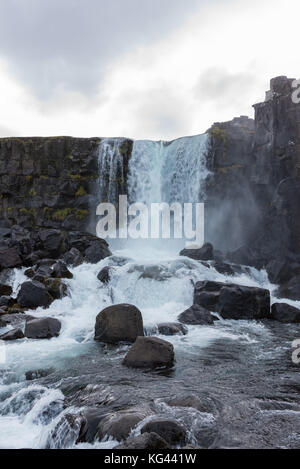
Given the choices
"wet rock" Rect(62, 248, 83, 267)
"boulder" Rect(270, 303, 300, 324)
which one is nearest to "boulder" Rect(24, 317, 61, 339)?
"boulder" Rect(270, 303, 300, 324)

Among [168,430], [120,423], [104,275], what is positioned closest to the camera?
[168,430]

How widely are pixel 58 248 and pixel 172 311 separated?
12390 millimetres

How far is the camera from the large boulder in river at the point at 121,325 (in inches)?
549

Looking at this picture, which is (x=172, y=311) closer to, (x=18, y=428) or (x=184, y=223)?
(x=18, y=428)

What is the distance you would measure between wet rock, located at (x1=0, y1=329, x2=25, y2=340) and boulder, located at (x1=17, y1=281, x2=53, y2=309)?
4123 mm

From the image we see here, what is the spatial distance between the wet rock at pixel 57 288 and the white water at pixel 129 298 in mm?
339

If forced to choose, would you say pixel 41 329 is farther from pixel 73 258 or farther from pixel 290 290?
pixel 290 290

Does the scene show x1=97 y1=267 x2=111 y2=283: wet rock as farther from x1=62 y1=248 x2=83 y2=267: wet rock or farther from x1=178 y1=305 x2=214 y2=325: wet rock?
x1=178 y1=305 x2=214 y2=325: wet rock

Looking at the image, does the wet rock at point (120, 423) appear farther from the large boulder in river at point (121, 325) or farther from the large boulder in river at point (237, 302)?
the large boulder in river at point (237, 302)

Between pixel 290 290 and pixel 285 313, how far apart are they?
449 centimetres

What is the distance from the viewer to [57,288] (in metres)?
20.2

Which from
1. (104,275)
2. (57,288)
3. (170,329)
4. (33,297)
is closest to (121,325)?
(170,329)

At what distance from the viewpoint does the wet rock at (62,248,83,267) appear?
25.6 metres

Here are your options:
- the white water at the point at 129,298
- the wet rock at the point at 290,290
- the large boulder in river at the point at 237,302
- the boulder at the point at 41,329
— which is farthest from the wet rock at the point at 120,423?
the wet rock at the point at 290,290
